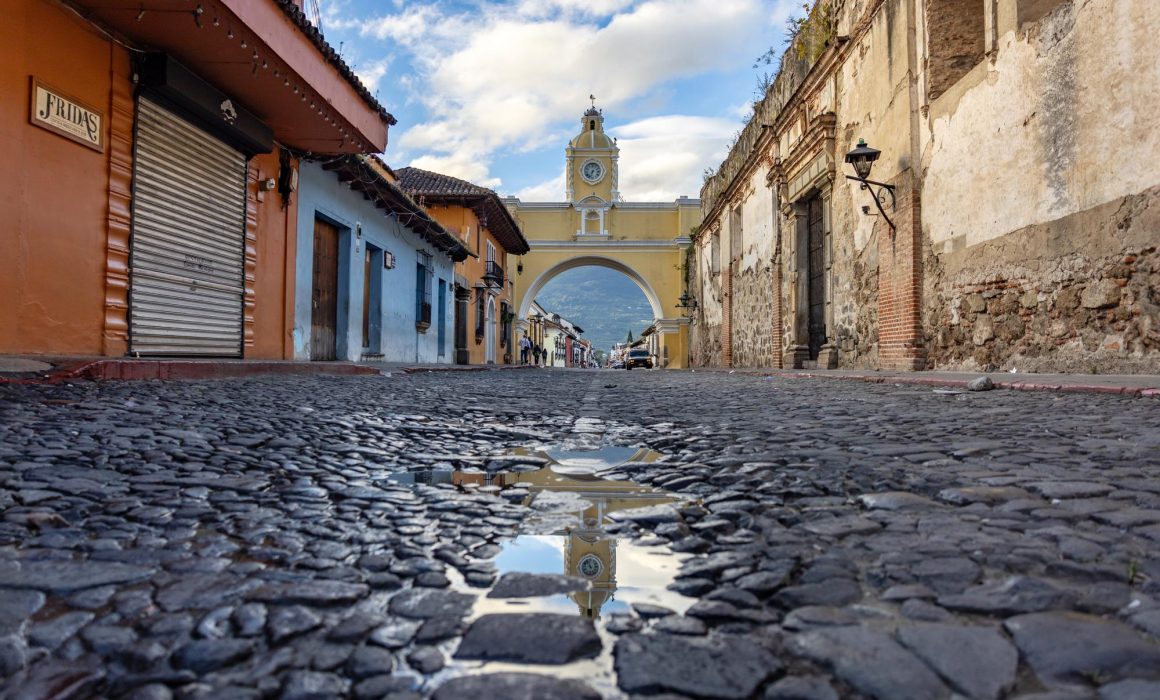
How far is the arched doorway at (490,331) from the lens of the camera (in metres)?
24.2

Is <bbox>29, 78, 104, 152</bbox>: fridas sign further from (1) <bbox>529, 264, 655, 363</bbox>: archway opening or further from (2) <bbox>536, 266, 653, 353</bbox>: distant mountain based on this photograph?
(2) <bbox>536, 266, 653, 353</bbox>: distant mountain

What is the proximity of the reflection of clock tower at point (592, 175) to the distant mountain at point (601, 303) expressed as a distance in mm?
104334

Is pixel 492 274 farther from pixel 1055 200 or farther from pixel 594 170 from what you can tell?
pixel 1055 200

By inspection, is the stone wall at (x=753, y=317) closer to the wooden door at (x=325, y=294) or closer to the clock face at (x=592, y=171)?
the wooden door at (x=325, y=294)

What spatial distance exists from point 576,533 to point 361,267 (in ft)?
37.2

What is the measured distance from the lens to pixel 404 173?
2081 centimetres

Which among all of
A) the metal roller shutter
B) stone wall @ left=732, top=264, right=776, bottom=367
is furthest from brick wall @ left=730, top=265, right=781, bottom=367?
the metal roller shutter

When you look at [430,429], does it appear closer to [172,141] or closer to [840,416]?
[840,416]

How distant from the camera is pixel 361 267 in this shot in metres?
11.9

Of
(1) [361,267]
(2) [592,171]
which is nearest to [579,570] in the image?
(1) [361,267]

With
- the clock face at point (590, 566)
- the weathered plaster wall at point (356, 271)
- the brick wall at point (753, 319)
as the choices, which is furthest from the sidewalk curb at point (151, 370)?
the brick wall at point (753, 319)

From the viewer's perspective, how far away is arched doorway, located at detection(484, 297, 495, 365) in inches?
953

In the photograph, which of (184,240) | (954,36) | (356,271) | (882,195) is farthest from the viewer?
(356,271)

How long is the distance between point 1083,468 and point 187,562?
7.16 ft
